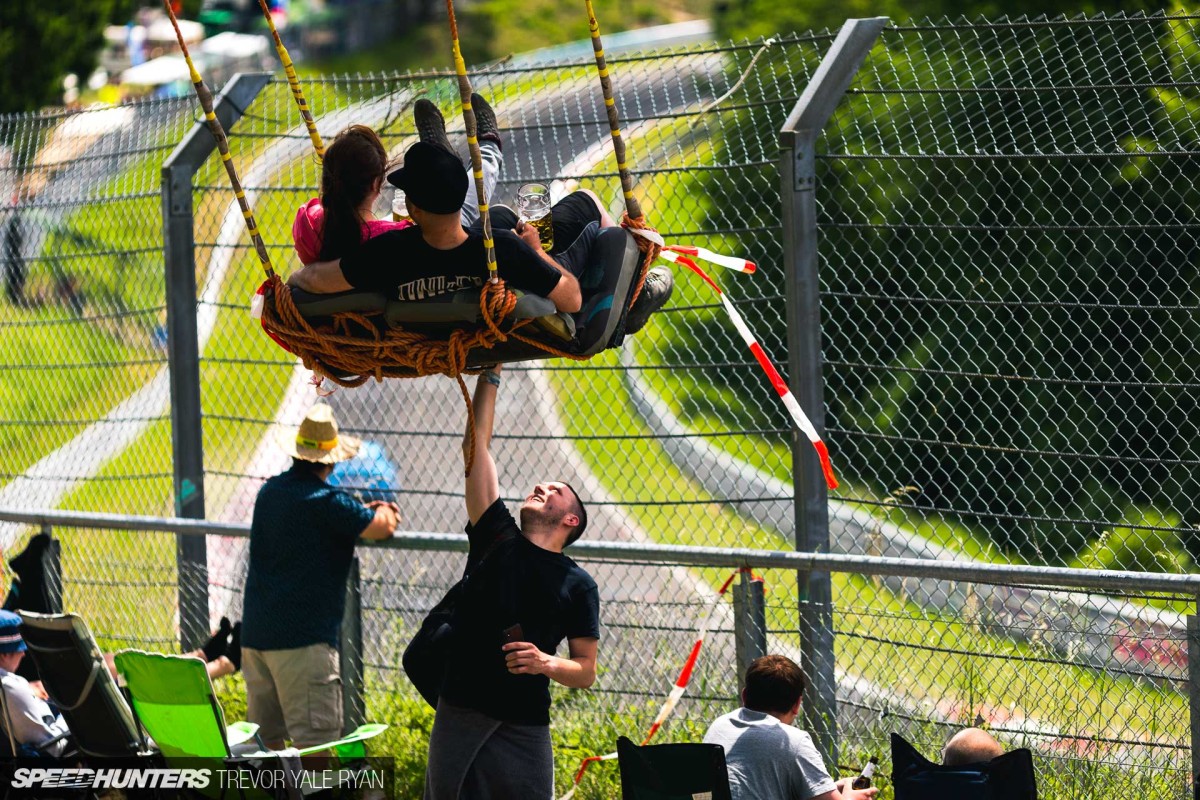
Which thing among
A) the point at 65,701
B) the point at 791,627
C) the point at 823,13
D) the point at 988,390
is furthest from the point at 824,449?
the point at 823,13

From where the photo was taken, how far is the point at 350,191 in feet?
14.1

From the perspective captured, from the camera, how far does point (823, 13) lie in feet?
81.5

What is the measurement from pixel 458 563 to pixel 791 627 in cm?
300

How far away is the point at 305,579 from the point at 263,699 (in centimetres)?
59

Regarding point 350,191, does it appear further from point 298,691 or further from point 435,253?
point 298,691

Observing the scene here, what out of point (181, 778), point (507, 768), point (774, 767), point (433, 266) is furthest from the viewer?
point (181, 778)

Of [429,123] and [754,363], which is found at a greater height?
[429,123]

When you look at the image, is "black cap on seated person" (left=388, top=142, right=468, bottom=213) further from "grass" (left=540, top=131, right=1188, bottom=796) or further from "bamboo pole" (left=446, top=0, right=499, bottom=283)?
"grass" (left=540, top=131, right=1188, bottom=796)

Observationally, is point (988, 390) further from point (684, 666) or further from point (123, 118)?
point (123, 118)

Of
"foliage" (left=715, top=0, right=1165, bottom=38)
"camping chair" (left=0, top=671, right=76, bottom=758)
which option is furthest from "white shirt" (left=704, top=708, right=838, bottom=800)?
"foliage" (left=715, top=0, right=1165, bottom=38)

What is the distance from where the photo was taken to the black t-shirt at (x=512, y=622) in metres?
4.76

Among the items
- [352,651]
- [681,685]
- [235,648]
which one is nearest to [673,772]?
[681,685]

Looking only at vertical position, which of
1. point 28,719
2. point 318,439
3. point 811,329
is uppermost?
point 811,329

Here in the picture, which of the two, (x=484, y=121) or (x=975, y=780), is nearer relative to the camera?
(x=975, y=780)
